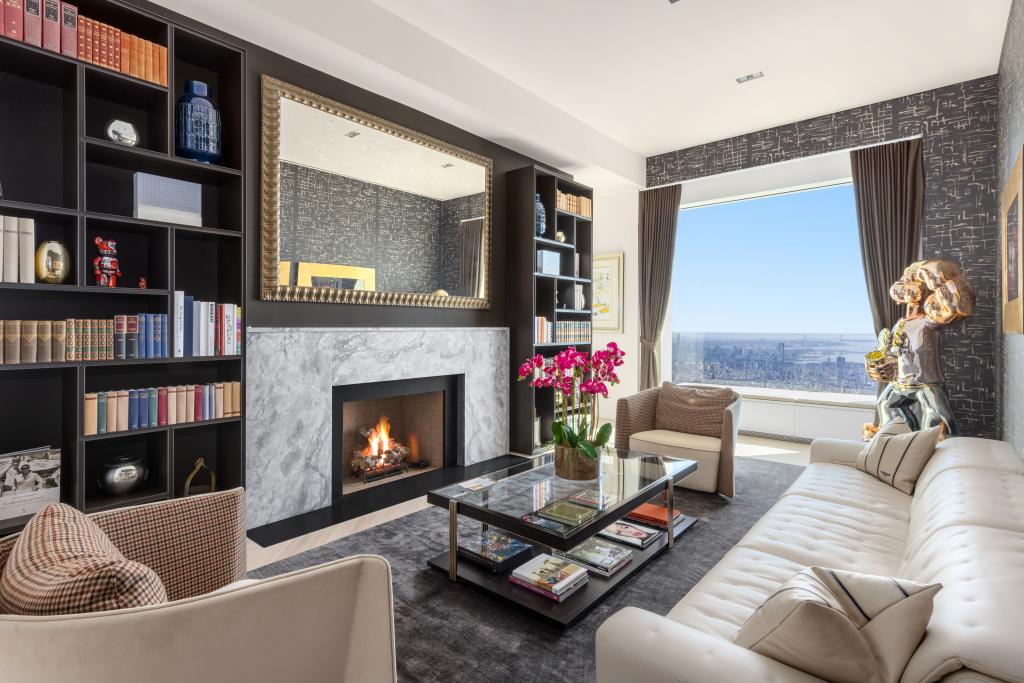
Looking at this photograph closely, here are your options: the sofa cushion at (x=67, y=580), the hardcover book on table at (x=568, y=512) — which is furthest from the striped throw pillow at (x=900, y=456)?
the sofa cushion at (x=67, y=580)

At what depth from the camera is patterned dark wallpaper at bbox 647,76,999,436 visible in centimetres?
393

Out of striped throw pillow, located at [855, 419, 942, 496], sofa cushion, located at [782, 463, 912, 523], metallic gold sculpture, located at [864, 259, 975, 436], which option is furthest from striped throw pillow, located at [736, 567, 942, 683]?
metallic gold sculpture, located at [864, 259, 975, 436]

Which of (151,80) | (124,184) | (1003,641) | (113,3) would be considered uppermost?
(113,3)

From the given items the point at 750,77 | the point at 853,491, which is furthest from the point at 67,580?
the point at 750,77

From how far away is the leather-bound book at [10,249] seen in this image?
213 centimetres

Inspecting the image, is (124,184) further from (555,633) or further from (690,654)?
(690,654)

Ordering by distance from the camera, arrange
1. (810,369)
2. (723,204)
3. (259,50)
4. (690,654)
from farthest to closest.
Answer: (723,204) → (810,369) → (259,50) → (690,654)

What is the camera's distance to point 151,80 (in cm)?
251

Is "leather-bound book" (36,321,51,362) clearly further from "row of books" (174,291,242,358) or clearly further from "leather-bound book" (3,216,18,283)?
"row of books" (174,291,242,358)

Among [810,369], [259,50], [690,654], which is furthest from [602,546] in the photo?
[810,369]

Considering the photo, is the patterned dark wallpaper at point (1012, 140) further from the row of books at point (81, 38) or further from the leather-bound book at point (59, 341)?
the leather-bound book at point (59, 341)

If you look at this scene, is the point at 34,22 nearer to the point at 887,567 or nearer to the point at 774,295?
the point at 887,567

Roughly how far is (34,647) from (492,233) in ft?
13.7

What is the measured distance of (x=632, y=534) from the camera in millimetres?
2758
